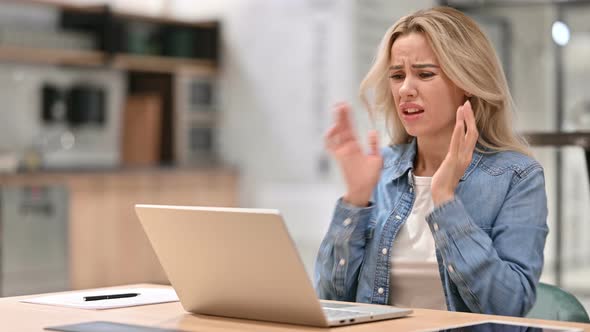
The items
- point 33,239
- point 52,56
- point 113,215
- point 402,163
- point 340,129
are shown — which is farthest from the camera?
point 52,56

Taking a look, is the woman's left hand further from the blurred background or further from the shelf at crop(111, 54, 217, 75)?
the shelf at crop(111, 54, 217, 75)

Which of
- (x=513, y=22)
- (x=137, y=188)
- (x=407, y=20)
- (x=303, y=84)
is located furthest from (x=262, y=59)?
(x=407, y=20)

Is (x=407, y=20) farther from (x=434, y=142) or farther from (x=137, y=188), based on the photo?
(x=137, y=188)

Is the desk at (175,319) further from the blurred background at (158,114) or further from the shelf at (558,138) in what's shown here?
the blurred background at (158,114)

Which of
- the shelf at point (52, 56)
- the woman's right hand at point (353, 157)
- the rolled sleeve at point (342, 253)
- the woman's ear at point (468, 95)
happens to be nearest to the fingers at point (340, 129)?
the woman's right hand at point (353, 157)

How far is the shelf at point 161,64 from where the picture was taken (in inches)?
298

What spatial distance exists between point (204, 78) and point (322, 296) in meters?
5.72

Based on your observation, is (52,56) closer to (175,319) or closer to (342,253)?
(342,253)

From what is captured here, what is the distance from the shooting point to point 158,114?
7898 mm

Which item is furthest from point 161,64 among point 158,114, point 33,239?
point 33,239

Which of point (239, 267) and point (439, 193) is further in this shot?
point (439, 193)

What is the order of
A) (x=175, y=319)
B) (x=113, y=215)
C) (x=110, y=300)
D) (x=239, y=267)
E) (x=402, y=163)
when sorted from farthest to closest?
(x=113, y=215), (x=402, y=163), (x=110, y=300), (x=175, y=319), (x=239, y=267)

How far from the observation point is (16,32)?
6.97 m

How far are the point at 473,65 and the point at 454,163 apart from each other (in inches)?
13.0
